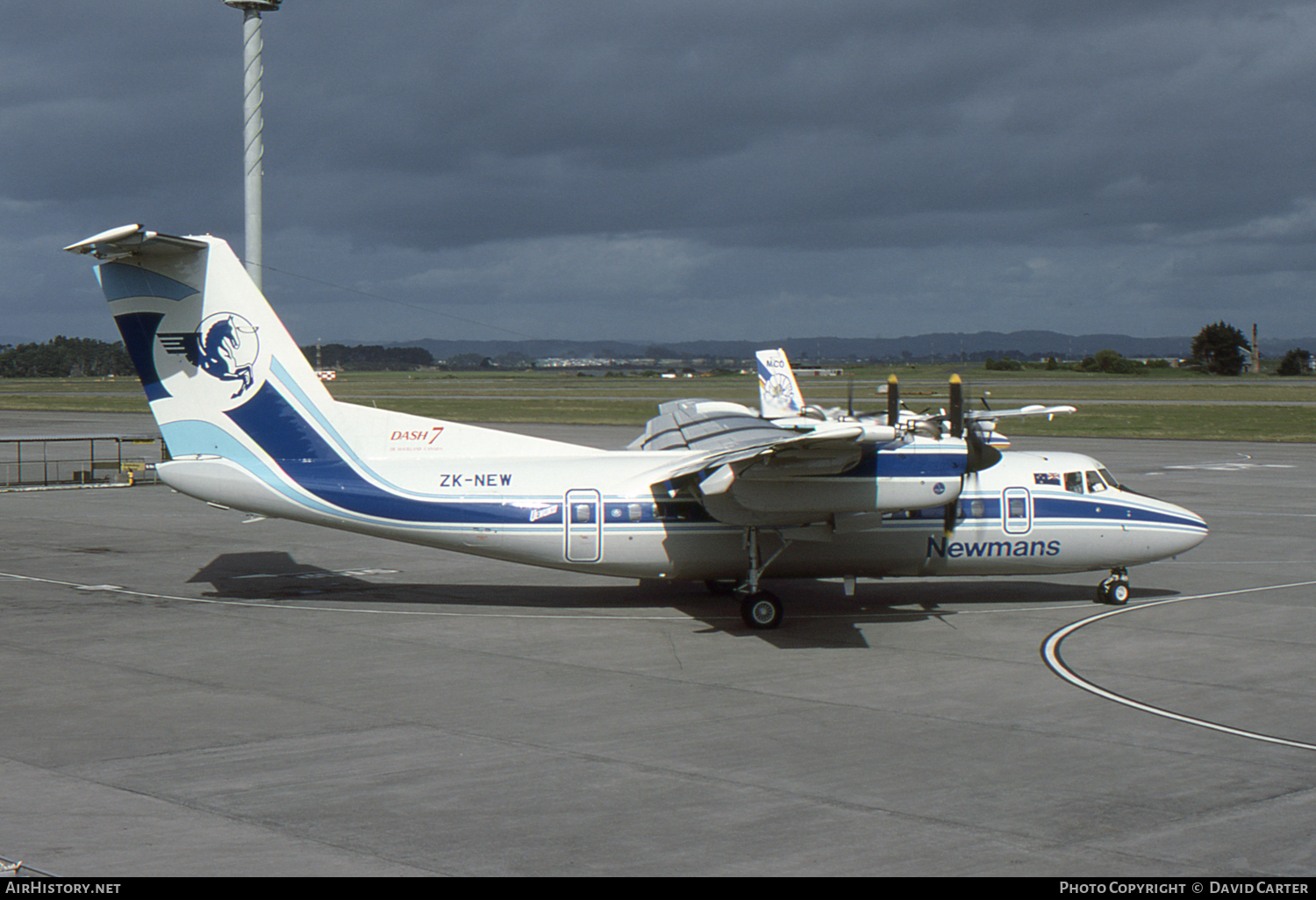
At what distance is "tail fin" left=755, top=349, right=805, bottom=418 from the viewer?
50906 mm

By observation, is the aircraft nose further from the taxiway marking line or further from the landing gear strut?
the landing gear strut

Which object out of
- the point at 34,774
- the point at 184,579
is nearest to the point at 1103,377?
the point at 184,579

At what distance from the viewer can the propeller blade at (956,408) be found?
19.7m

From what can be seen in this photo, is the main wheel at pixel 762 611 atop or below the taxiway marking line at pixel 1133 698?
atop

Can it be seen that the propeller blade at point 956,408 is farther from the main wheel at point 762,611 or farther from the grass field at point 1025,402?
the grass field at point 1025,402

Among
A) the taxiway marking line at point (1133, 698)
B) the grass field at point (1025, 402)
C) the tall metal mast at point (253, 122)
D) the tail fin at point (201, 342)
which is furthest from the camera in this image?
the grass field at point (1025, 402)

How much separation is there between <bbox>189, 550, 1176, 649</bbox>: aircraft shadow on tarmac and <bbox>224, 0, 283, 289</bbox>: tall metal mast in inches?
549

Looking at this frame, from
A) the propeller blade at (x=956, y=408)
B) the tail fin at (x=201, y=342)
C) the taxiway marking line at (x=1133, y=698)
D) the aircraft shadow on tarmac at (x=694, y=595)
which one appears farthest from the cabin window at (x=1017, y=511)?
the tail fin at (x=201, y=342)

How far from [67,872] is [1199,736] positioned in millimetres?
12614

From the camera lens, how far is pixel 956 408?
1981 cm

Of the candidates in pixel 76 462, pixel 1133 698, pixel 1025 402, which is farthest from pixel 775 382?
pixel 1025 402

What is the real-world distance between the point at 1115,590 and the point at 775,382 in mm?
29360

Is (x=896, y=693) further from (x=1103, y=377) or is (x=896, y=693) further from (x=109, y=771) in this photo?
(x=1103, y=377)

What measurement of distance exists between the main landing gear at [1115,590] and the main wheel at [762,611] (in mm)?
7226
